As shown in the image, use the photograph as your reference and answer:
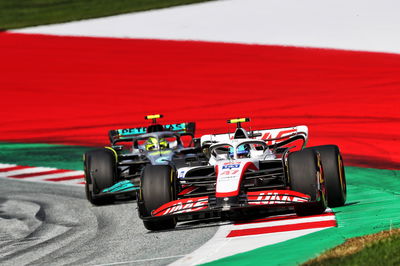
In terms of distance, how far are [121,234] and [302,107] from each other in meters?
12.6

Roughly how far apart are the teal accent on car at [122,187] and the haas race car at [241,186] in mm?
2414

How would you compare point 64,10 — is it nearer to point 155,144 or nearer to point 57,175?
point 57,175

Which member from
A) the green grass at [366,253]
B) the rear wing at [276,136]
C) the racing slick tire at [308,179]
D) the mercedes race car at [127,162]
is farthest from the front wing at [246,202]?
the rear wing at [276,136]

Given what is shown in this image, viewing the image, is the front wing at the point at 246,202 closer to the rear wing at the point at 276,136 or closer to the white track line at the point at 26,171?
the rear wing at the point at 276,136

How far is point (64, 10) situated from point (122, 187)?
23835 mm

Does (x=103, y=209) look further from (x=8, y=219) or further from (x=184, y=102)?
(x=184, y=102)

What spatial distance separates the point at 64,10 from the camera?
38.9 metres

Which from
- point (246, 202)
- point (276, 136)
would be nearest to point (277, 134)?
point (276, 136)

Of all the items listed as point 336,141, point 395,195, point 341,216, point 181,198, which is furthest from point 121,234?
point 336,141

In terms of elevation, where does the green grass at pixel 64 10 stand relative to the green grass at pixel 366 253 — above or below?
above

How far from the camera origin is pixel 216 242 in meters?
11.1

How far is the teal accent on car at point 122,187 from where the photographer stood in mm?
16156

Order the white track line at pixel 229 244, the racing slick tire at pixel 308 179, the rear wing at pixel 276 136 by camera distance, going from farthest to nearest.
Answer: the rear wing at pixel 276 136
the racing slick tire at pixel 308 179
the white track line at pixel 229 244

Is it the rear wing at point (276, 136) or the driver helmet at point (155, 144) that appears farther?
the driver helmet at point (155, 144)
